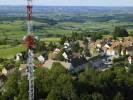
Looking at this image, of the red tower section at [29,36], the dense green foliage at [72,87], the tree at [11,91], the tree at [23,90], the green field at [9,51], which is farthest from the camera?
the green field at [9,51]

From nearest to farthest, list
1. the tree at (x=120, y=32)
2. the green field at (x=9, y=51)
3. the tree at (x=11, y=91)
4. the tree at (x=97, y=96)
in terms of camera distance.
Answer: the tree at (x=97, y=96) → the tree at (x=11, y=91) → the green field at (x=9, y=51) → the tree at (x=120, y=32)

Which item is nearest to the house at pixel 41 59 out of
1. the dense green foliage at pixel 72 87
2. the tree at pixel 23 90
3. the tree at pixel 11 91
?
the dense green foliage at pixel 72 87

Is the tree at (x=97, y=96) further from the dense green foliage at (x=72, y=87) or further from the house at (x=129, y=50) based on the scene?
the house at (x=129, y=50)

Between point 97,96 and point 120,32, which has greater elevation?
point 97,96

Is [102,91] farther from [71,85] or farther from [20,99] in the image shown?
[20,99]

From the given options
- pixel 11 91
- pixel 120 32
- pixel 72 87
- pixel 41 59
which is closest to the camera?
pixel 72 87

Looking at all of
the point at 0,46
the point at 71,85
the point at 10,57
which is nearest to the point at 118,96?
the point at 71,85

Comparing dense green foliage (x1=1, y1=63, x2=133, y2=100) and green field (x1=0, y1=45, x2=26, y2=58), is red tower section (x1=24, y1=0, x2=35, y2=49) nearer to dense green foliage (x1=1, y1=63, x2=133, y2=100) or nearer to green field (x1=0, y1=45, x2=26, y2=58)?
dense green foliage (x1=1, y1=63, x2=133, y2=100)

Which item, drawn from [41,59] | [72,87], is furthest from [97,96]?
[41,59]

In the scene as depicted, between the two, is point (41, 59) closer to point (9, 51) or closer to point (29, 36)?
point (9, 51)

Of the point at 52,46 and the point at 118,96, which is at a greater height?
the point at 118,96

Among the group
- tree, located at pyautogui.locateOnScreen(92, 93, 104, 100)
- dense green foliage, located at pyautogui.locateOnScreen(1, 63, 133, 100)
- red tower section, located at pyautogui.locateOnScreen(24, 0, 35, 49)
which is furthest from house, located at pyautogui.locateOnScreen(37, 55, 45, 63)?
red tower section, located at pyautogui.locateOnScreen(24, 0, 35, 49)
